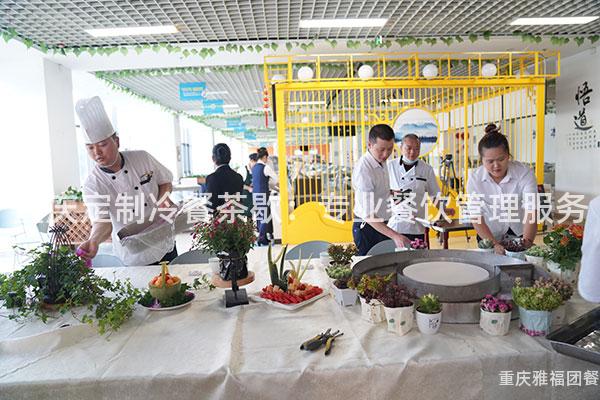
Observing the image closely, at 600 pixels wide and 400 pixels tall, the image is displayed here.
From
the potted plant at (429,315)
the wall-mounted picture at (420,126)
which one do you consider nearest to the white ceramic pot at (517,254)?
the potted plant at (429,315)

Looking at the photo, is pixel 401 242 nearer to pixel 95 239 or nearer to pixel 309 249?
pixel 309 249

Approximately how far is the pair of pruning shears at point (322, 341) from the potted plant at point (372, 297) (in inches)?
6.1

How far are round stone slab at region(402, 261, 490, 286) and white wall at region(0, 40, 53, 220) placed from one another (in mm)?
5957

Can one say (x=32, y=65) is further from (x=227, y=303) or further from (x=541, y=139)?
(x=541, y=139)

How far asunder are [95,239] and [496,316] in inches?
81.4

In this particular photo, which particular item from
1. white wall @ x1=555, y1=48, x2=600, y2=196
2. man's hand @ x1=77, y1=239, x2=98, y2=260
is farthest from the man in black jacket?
white wall @ x1=555, y1=48, x2=600, y2=196

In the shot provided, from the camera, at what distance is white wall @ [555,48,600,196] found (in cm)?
704

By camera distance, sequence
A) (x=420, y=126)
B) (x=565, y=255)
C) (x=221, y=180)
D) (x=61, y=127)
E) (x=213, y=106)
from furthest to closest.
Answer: (x=213, y=106) < (x=420, y=126) < (x=61, y=127) < (x=221, y=180) < (x=565, y=255)

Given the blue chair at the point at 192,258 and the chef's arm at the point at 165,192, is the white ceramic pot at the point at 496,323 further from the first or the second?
the chef's arm at the point at 165,192

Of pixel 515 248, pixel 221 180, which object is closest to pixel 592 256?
pixel 515 248

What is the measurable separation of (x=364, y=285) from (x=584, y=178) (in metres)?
7.36

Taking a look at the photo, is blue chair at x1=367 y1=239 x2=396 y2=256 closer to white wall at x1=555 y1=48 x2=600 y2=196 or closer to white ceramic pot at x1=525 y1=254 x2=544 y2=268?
white ceramic pot at x1=525 y1=254 x2=544 y2=268

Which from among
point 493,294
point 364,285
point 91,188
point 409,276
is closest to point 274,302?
point 364,285

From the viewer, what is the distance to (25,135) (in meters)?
6.22
